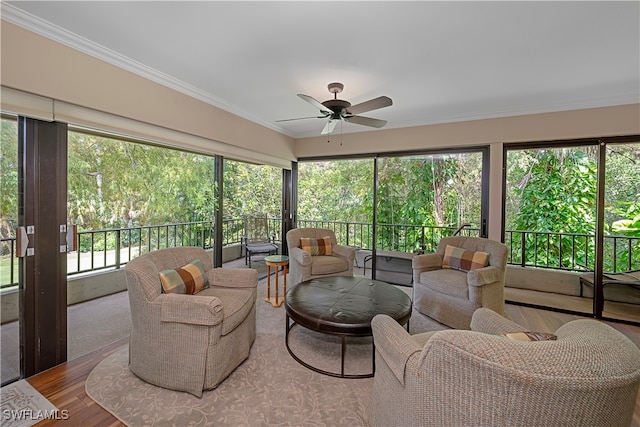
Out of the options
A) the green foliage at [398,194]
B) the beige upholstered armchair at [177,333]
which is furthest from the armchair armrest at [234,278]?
the green foliage at [398,194]

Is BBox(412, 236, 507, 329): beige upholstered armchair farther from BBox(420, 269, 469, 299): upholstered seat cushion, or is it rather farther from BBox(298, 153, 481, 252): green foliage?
BBox(298, 153, 481, 252): green foliage

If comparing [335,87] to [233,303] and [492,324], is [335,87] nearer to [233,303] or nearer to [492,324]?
[233,303]

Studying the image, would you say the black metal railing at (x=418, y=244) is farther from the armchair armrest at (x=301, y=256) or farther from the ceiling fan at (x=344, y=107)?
the ceiling fan at (x=344, y=107)

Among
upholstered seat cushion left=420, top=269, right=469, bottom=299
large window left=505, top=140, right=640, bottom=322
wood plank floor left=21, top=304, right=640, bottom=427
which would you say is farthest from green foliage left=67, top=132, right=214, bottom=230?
large window left=505, top=140, right=640, bottom=322

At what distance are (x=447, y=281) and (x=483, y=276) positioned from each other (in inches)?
14.4

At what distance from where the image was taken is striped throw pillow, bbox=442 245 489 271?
3172 millimetres

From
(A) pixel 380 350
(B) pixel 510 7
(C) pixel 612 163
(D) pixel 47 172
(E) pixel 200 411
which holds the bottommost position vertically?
(E) pixel 200 411

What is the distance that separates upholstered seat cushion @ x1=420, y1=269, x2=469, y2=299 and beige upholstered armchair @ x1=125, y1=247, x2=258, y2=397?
2128mm

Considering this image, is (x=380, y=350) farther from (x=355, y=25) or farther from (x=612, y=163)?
(x=612, y=163)

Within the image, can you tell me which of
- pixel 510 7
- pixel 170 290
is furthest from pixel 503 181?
pixel 170 290

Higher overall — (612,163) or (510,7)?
(510,7)

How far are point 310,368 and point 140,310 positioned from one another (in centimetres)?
133

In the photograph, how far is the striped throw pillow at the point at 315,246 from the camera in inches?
156

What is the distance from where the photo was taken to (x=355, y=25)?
1953 millimetres
